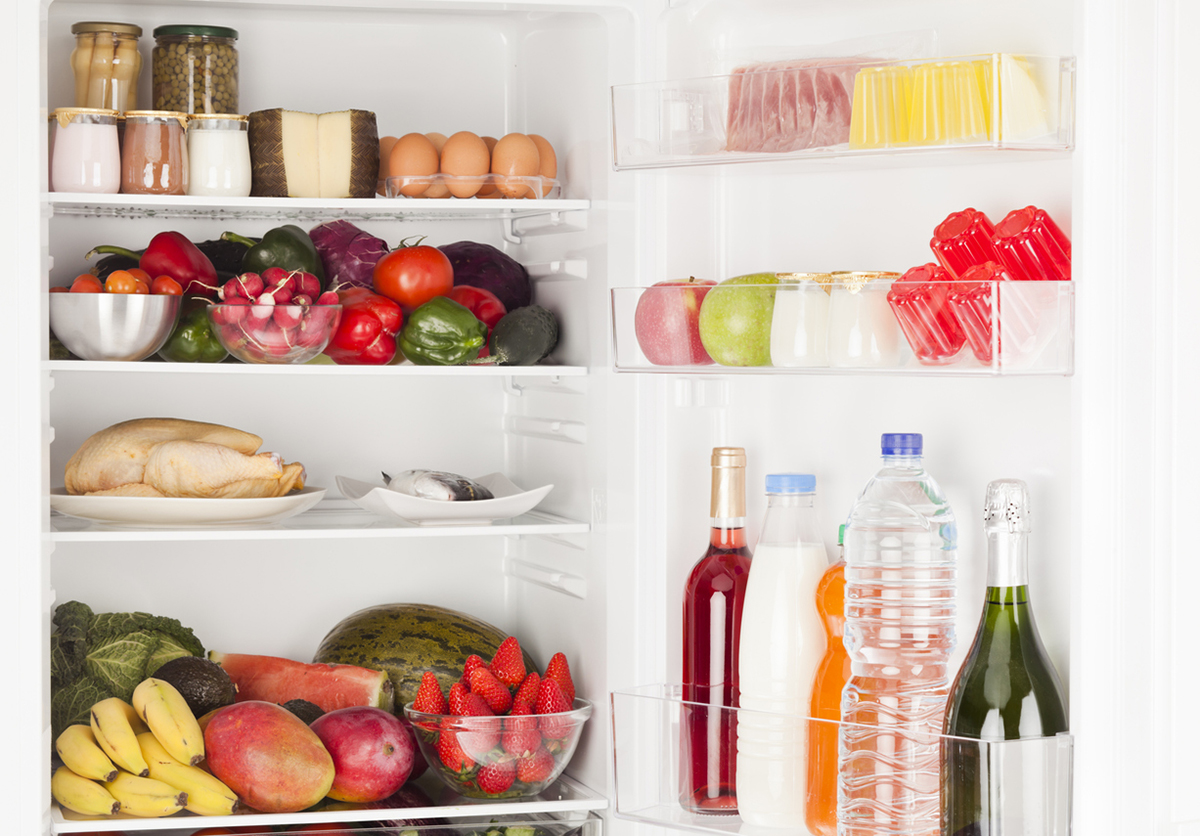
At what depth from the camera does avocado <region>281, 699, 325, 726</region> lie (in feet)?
6.04

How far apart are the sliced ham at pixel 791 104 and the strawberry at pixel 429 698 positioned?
870 millimetres

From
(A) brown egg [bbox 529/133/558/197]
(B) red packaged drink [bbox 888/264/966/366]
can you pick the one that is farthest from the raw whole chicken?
(B) red packaged drink [bbox 888/264/966/366]

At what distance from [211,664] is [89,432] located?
1.54 ft

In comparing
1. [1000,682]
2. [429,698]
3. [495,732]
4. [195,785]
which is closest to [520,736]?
[495,732]

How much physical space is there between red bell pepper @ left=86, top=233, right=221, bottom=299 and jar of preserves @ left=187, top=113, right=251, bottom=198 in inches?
4.1

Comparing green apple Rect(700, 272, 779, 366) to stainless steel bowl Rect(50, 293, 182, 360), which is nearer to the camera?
green apple Rect(700, 272, 779, 366)

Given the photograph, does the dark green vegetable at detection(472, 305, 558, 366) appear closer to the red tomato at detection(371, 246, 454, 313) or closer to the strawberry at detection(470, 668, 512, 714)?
the red tomato at detection(371, 246, 454, 313)

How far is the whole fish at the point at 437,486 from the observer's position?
187 centimetres

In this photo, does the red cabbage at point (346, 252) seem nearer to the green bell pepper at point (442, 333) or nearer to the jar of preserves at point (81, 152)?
the green bell pepper at point (442, 333)

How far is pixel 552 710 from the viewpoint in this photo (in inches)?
68.6

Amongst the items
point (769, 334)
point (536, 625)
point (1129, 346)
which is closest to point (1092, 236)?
point (1129, 346)

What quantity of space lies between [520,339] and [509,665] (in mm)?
484

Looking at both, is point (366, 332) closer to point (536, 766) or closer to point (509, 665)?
point (509, 665)

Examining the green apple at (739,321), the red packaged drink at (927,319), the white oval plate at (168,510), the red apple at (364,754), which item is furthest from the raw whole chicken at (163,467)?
the red packaged drink at (927,319)
